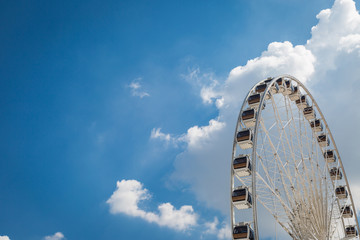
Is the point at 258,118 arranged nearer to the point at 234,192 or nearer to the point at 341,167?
the point at 234,192

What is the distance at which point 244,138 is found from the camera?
748 inches

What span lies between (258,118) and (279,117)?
196 inches

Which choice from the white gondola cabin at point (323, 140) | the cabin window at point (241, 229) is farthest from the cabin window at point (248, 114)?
the white gondola cabin at point (323, 140)

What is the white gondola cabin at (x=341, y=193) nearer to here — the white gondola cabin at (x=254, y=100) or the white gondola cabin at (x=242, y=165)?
the white gondola cabin at (x=254, y=100)

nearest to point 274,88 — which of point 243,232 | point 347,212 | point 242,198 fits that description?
point 242,198

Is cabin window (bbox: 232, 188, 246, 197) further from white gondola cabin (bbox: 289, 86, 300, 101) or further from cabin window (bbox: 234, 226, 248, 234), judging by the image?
white gondola cabin (bbox: 289, 86, 300, 101)

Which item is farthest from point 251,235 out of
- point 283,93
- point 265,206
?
point 283,93

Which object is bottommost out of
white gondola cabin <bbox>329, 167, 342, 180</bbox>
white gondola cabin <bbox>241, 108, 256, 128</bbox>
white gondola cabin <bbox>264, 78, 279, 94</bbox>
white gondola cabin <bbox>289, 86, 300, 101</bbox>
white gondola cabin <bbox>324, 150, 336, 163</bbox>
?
white gondola cabin <bbox>241, 108, 256, 128</bbox>

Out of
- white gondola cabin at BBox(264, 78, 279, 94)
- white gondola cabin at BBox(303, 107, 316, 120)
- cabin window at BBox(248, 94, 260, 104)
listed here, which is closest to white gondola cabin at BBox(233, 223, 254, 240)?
cabin window at BBox(248, 94, 260, 104)

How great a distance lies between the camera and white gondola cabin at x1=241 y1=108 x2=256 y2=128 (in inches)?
797

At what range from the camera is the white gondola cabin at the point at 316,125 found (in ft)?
94.5

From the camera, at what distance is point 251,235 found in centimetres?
1597

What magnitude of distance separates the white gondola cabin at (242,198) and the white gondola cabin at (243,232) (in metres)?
1.04

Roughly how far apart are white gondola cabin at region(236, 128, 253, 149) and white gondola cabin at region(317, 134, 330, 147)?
1259 centimetres
